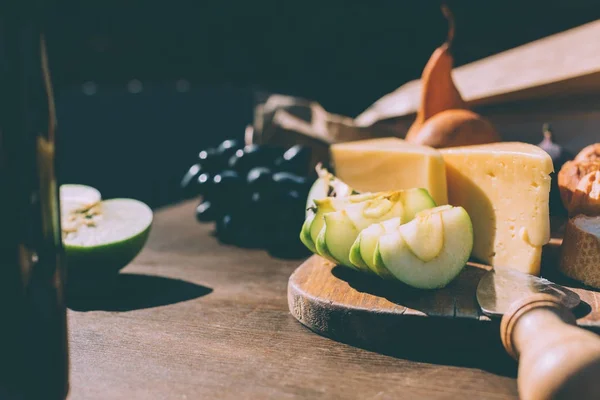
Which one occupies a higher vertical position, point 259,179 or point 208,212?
point 259,179

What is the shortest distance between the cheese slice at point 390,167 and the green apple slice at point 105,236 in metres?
0.46

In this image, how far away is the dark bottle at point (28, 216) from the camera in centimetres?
50

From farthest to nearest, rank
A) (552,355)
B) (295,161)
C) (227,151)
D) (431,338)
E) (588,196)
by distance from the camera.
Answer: (227,151)
(295,161)
(588,196)
(431,338)
(552,355)

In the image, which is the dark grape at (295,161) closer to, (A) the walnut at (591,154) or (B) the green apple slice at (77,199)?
(B) the green apple slice at (77,199)

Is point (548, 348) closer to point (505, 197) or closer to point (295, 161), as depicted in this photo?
point (505, 197)

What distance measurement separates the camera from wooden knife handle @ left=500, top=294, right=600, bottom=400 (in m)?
0.49

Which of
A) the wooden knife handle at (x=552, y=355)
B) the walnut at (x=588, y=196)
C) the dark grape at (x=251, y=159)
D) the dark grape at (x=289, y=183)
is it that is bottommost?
the dark grape at (x=289, y=183)

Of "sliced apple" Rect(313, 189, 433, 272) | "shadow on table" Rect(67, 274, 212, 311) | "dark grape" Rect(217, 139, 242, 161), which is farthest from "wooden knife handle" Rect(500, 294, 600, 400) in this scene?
"dark grape" Rect(217, 139, 242, 161)

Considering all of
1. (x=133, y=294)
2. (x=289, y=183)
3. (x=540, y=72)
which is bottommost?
(x=133, y=294)

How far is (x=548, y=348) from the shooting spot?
52cm

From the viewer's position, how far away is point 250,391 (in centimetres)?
63

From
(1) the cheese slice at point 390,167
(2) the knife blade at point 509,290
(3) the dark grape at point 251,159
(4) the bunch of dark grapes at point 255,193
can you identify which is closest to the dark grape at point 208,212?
(4) the bunch of dark grapes at point 255,193

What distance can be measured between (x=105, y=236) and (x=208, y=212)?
Answer: 17.1 inches

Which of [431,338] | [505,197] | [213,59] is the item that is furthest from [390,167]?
[213,59]
